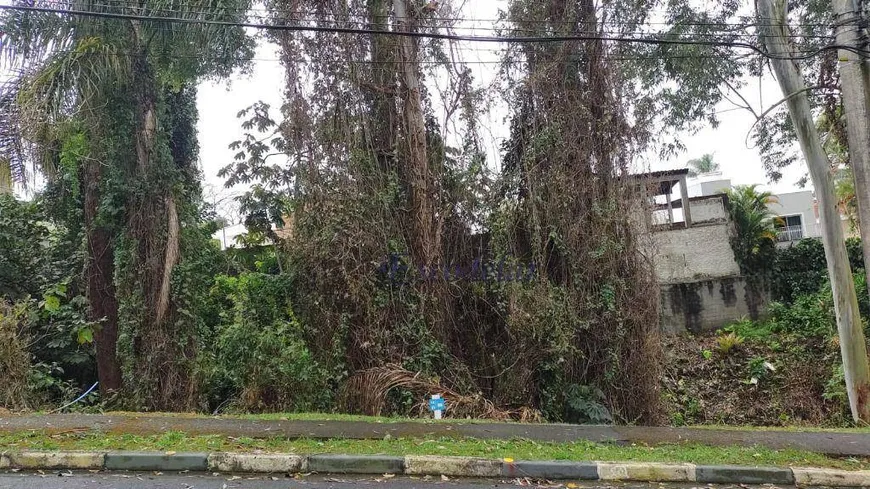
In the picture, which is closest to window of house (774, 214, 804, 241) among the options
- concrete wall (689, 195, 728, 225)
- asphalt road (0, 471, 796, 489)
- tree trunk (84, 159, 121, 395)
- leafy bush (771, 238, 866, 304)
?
leafy bush (771, 238, 866, 304)

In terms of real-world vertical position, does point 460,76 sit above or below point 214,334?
above

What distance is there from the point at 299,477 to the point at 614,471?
290 centimetres

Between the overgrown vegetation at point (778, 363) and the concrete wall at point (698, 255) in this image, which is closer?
the overgrown vegetation at point (778, 363)

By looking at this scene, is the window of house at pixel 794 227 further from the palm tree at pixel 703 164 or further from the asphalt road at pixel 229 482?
the asphalt road at pixel 229 482

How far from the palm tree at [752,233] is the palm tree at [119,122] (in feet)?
48.3

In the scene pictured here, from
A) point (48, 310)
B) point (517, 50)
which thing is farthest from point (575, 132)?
point (48, 310)

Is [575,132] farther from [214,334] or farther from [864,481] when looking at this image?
[214,334]

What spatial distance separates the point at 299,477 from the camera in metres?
5.18

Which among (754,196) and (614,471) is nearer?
(614,471)

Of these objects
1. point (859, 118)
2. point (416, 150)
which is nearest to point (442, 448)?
point (416, 150)

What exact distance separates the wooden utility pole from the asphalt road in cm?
641

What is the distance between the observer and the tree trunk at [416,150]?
9406mm

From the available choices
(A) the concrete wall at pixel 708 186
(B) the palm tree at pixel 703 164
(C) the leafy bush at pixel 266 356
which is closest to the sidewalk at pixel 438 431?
(C) the leafy bush at pixel 266 356

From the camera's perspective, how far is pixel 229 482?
500cm
